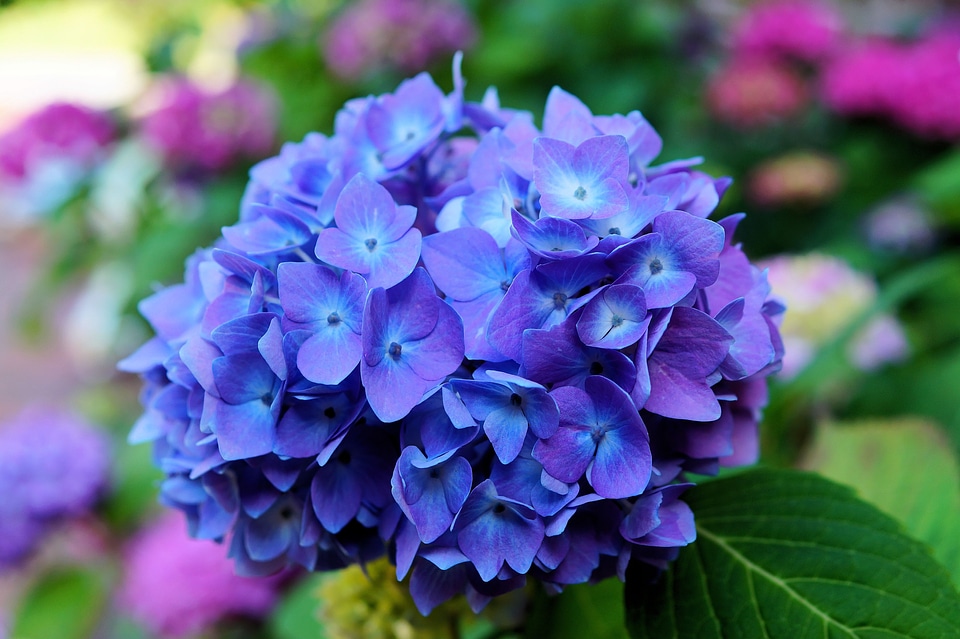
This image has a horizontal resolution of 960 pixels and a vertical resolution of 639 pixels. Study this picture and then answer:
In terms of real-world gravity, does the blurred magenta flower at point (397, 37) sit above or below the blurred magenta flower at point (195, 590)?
above

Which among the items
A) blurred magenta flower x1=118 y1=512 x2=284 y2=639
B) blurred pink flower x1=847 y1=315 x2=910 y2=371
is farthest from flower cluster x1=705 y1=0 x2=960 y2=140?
blurred magenta flower x1=118 y1=512 x2=284 y2=639

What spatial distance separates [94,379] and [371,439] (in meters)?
2.70

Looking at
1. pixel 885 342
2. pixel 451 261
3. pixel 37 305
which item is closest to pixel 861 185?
pixel 885 342

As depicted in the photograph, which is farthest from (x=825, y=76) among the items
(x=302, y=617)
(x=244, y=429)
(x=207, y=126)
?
(x=244, y=429)

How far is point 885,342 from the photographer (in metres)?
1.13

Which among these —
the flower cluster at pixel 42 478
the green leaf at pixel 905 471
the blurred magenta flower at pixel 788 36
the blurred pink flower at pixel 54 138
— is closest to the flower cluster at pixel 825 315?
the green leaf at pixel 905 471

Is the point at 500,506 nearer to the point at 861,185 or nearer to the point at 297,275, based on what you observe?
the point at 297,275

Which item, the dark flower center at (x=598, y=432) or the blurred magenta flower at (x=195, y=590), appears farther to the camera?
the blurred magenta flower at (x=195, y=590)

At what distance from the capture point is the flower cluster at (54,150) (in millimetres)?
1741

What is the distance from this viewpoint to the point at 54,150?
1762 millimetres

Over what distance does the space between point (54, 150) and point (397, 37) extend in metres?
0.80

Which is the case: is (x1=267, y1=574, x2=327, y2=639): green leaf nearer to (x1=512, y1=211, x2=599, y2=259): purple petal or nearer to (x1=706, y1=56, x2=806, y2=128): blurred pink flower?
(x1=512, y1=211, x2=599, y2=259): purple petal

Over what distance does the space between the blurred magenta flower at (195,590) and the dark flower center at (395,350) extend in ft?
2.44

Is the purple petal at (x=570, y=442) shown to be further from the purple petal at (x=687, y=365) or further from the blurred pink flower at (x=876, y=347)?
the blurred pink flower at (x=876, y=347)
